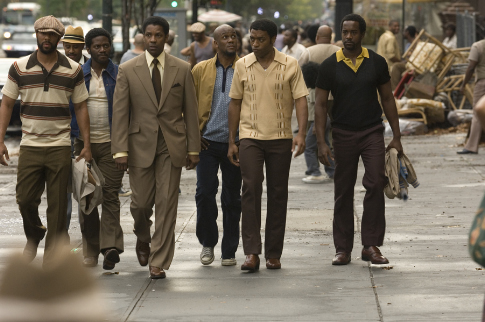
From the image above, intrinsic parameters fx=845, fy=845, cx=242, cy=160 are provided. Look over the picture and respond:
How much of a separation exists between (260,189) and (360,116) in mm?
963

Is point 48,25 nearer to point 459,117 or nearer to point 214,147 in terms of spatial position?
point 214,147

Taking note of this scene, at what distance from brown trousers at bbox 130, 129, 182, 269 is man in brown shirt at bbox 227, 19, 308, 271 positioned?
0.54 meters

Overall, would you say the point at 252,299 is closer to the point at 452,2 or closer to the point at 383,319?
the point at 383,319

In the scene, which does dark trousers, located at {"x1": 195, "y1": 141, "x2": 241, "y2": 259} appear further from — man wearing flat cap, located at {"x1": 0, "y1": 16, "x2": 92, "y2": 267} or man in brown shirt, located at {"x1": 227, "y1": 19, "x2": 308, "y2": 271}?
man wearing flat cap, located at {"x1": 0, "y1": 16, "x2": 92, "y2": 267}

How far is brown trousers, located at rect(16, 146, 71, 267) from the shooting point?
6352 mm

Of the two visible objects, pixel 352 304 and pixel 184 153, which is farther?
pixel 184 153

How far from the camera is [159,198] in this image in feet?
20.8

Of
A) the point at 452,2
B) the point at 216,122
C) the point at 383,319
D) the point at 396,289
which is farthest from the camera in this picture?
the point at 452,2

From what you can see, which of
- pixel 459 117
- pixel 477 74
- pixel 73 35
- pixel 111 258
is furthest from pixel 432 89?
pixel 111 258

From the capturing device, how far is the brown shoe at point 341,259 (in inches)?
262

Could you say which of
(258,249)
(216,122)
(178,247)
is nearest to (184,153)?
(216,122)

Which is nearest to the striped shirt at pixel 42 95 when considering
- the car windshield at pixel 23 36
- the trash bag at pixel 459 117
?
the trash bag at pixel 459 117

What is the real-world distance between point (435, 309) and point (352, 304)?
1.72 ft

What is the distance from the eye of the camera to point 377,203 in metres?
6.62
